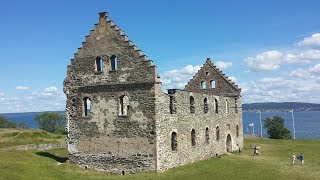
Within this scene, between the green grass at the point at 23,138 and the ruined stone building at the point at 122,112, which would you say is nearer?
the ruined stone building at the point at 122,112

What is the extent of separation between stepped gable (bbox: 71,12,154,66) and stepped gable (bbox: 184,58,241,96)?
64.9 feet

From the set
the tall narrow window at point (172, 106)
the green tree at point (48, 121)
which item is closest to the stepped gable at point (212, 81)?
the tall narrow window at point (172, 106)

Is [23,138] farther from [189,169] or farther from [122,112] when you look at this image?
[189,169]

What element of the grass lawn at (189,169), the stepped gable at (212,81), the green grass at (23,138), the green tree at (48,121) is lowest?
the grass lawn at (189,169)

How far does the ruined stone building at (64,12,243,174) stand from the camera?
1220 inches

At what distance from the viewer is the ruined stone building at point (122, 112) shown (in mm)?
30984

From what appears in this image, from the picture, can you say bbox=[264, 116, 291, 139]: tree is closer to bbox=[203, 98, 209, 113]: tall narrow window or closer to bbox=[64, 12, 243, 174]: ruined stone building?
bbox=[203, 98, 209, 113]: tall narrow window

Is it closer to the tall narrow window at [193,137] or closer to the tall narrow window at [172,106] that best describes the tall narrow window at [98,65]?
the tall narrow window at [172,106]

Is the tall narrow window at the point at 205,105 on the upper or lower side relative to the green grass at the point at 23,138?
upper

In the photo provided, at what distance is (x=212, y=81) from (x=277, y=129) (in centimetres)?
3854

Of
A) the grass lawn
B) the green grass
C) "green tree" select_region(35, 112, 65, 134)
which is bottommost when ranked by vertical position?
the grass lawn

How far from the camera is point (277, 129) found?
83.8m

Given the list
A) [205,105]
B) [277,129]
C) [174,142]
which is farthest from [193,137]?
[277,129]

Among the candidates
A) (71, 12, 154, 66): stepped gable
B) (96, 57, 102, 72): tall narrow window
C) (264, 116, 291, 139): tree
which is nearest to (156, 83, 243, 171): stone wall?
(71, 12, 154, 66): stepped gable
